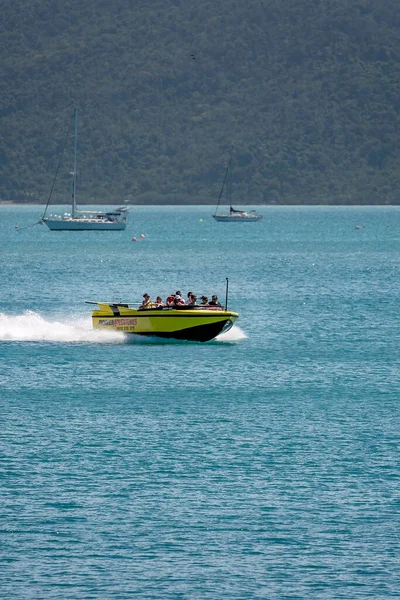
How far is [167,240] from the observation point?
19562 cm

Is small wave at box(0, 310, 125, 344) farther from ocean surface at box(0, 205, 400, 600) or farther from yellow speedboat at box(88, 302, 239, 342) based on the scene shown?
yellow speedboat at box(88, 302, 239, 342)

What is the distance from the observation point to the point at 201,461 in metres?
38.5

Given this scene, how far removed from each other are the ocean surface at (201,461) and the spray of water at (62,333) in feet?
0.45

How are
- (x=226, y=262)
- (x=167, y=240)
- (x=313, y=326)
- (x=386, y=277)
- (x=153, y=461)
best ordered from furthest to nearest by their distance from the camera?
1. (x=167, y=240)
2. (x=226, y=262)
3. (x=386, y=277)
4. (x=313, y=326)
5. (x=153, y=461)

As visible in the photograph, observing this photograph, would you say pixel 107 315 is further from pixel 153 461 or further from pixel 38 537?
pixel 38 537

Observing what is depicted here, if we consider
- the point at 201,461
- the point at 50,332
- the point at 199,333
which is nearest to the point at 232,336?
the point at 199,333

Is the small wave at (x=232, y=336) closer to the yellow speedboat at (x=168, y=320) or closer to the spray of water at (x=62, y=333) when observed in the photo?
the spray of water at (x=62, y=333)

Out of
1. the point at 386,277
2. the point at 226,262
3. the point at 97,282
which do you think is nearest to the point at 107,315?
the point at 97,282

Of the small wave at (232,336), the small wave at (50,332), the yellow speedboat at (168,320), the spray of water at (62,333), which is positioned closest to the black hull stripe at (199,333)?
the yellow speedboat at (168,320)

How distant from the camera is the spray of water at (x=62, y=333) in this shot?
6272cm

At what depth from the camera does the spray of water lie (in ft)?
206

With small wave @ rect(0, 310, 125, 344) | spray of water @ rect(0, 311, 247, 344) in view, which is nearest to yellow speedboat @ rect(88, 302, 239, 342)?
spray of water @ rect(0, 311, 247, 344)

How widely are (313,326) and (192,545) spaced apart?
42783 millimetres

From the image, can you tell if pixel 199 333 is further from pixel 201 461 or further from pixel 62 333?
pixel 201 461
